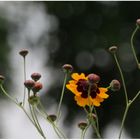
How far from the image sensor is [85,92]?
1969 mm

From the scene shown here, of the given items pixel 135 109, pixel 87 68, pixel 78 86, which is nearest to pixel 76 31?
pixel 87 68

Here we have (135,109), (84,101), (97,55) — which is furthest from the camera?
(97,55)

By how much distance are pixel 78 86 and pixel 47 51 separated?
12.9 meters

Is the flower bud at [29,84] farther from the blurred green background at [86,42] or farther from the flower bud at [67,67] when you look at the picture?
the blurred green background at [86,42]

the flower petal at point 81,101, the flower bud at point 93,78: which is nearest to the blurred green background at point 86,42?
the flower petal at point 81,101

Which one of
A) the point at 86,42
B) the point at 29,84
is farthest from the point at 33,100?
the point at 86,42

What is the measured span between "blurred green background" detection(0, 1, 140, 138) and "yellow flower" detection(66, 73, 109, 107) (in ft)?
32.9

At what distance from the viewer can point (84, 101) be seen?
6.28ft

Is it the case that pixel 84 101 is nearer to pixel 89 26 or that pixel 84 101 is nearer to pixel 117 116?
pixel 117 116

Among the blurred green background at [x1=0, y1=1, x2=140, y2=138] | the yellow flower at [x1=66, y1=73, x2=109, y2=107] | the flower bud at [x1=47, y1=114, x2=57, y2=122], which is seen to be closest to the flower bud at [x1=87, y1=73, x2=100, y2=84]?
the yellow flower at [x1=66, y1=73, x2=109, y2=107]

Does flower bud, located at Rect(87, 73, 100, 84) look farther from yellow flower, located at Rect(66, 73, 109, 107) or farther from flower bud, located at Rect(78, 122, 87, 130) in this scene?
flower bud, located at Rect(78, 122, 87, 130)

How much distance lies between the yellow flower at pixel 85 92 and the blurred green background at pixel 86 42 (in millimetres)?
10028

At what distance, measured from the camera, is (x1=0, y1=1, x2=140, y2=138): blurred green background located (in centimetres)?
1303

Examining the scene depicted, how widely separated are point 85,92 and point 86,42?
1326cm
